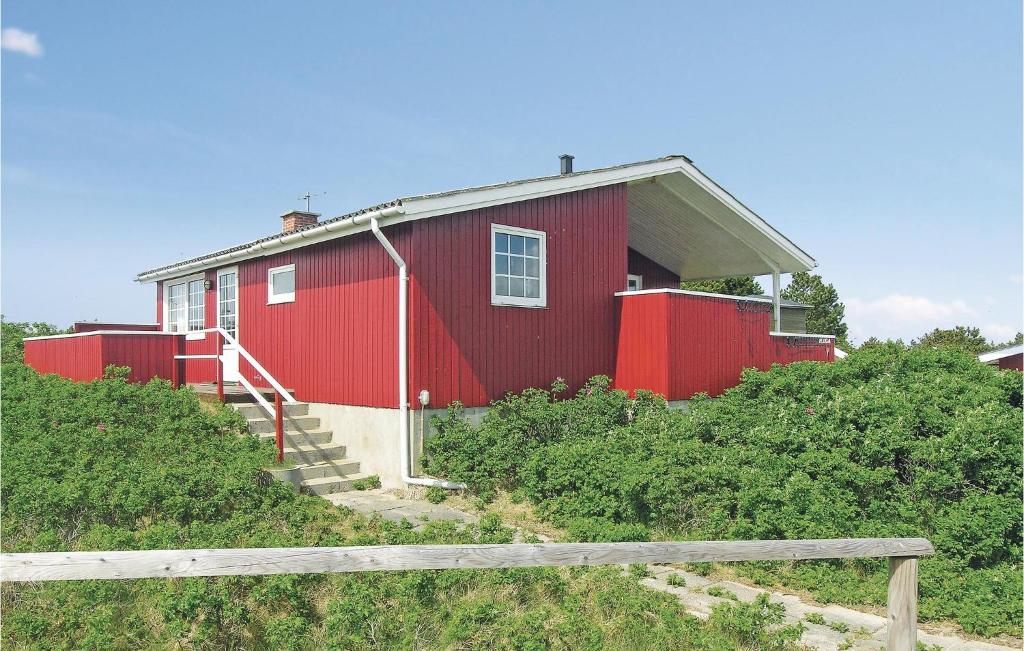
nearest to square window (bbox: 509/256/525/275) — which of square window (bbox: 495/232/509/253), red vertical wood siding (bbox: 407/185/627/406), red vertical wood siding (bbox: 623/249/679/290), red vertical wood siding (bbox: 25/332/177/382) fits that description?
square window (bbox: 495/232/509/253)

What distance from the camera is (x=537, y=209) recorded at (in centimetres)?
1113

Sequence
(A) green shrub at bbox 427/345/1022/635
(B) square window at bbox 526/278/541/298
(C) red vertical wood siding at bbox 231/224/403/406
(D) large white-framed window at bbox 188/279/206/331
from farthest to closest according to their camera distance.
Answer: (D) large white-framed window at bbox 188/279/206/331 → (B) square window at bbox 526/278/541/298 → (C) red vertical wood siding at bbox 231/224/403/406 → (A) green shrub at bbox 427/345/1022/635

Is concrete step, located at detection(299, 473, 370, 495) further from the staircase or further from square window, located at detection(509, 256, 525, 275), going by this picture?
square window, located at detection(509, 256, 525, 275)

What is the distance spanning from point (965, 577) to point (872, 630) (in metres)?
1.47

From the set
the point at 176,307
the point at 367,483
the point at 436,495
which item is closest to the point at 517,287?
the point at 436,495

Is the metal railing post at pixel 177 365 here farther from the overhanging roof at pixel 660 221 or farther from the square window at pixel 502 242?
the square window at pixel 502 242

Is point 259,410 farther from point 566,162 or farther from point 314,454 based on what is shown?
point 566,162

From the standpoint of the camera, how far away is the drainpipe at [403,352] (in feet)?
31.3

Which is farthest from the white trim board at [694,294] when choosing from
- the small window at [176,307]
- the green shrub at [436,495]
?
the small window at [176,307]

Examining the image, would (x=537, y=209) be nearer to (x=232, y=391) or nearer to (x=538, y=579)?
(x=232, y=391)

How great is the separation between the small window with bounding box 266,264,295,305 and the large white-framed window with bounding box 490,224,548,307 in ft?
13.2

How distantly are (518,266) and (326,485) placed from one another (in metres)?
4.33

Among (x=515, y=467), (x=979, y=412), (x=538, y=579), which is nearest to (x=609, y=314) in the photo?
(x=515, y=467)

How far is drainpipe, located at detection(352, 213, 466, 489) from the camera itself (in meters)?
9.53
